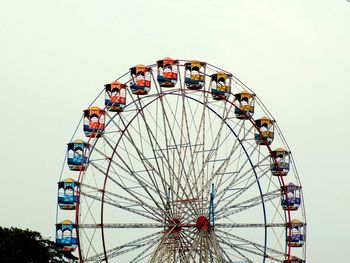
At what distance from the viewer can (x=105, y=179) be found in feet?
150

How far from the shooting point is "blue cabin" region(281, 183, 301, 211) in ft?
168

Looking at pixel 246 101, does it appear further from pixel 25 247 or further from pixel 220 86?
pixel 25 247

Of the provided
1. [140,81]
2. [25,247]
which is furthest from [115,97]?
[25,247]

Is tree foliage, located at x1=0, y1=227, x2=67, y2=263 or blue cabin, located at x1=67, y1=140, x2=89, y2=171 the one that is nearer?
blue cabin, located at x1=67, y1=140, x2=89, y2=171

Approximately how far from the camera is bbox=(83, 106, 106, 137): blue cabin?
4897 cm

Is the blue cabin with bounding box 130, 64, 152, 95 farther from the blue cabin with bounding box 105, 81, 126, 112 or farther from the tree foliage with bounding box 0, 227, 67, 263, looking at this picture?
the tree foliage with bounding box 0, 227, 67, 263

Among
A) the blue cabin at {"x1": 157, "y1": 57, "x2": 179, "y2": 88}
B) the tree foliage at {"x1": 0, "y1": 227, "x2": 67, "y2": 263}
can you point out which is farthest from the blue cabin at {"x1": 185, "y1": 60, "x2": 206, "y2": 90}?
the tree foliage at {"x1": 0, "y1": 227, "x2": 67, "y2": 263}

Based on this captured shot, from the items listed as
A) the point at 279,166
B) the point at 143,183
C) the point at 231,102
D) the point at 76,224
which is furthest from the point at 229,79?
the point at 76,224

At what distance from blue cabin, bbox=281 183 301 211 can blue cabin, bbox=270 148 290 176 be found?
0.86m

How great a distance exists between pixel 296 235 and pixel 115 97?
39.7 ft

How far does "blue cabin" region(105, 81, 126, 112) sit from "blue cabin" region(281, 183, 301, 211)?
9.82 metres

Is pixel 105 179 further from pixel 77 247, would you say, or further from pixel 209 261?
pixel 209 261

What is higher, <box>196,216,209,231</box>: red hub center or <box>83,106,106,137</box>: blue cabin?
<box>83,106,106,137</box>: blue cabin

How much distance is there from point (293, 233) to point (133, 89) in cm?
1145
